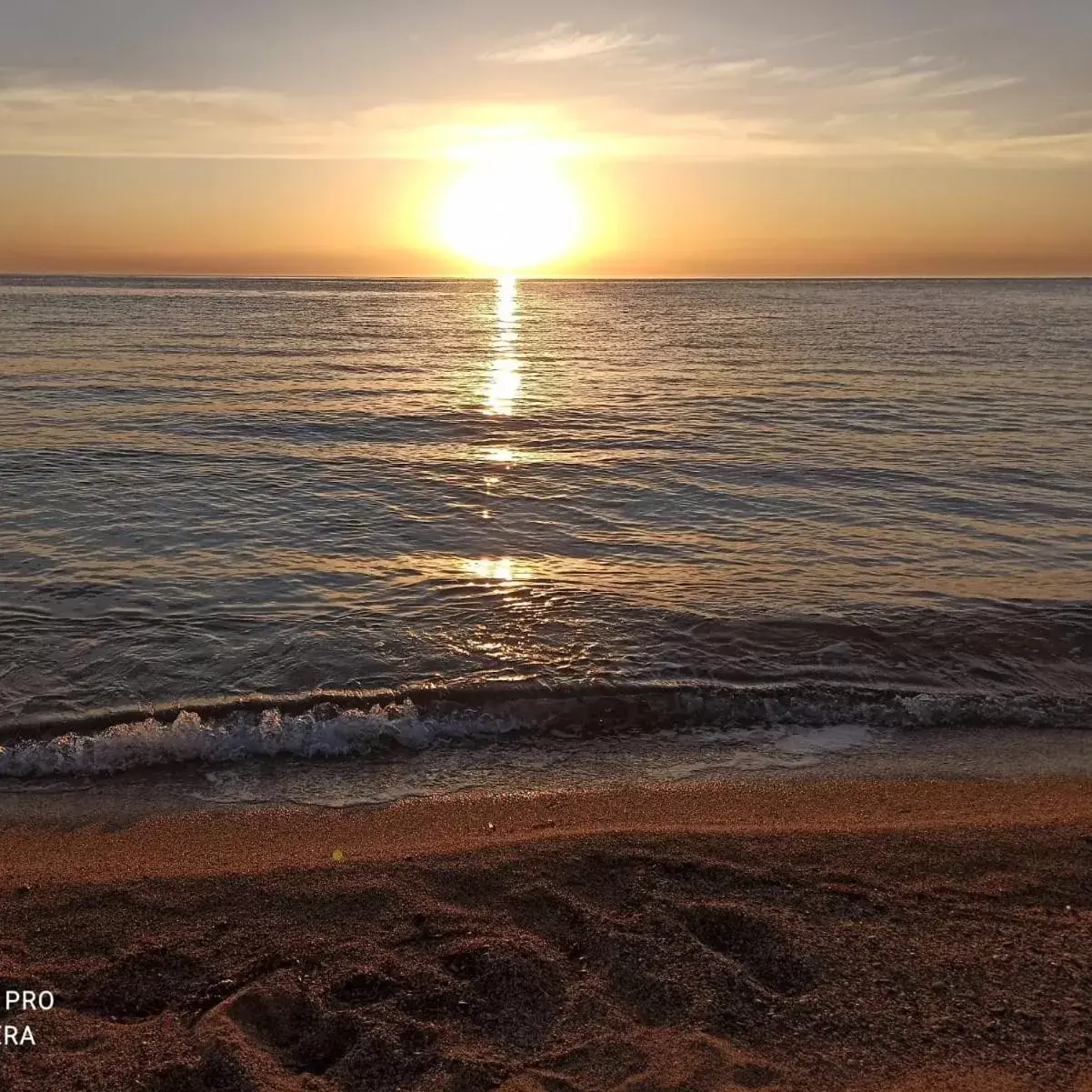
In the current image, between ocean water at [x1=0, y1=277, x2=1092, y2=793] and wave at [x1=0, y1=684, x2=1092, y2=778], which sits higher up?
ocean water at [x1=0, y1=277, x2=1092, y2=793]

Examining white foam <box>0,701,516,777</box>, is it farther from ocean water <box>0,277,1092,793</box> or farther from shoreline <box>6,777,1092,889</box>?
shoreline <box>6,777,1092,889</box>

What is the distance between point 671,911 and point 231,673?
4.73m

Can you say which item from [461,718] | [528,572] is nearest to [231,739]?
[461,718]

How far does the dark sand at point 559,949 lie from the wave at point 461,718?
37.8 inches

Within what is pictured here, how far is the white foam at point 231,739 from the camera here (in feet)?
20.9

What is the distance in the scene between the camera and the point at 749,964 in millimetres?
4109

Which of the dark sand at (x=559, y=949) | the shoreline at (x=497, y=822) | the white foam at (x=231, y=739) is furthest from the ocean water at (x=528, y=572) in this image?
the dark sand at (x=559, y=949)

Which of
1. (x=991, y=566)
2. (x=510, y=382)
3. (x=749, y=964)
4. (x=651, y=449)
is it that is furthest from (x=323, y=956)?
(x=510, y=382)

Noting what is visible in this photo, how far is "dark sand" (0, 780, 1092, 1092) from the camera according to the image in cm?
355

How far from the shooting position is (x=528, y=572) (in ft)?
34.8

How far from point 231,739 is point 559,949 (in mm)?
3484

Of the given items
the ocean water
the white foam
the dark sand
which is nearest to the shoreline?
the dark sand

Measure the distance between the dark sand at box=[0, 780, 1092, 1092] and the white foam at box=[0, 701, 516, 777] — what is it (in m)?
0.88

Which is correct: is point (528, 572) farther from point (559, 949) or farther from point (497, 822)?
point (559, 949)
